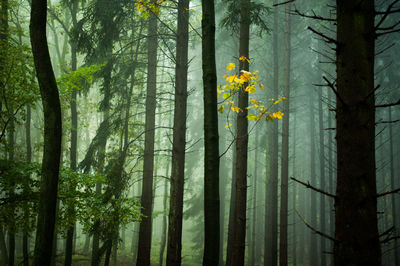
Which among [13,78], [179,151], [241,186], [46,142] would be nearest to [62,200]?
[46,142]

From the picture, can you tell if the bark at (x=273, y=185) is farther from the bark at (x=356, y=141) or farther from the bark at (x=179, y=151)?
the bark at (x=356, y=141)

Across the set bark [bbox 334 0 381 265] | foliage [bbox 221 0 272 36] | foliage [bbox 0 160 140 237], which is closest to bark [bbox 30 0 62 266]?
foliage [bbox 0 160 140 237]

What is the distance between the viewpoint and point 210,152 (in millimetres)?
3592

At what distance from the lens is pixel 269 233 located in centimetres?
1432

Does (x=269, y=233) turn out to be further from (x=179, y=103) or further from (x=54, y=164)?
(x=54, y=164)

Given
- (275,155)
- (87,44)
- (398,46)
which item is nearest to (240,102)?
(87,44)

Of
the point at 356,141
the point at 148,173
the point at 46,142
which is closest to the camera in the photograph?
the point at 356,141

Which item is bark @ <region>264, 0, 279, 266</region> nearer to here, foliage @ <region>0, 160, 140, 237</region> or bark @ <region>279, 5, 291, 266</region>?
bark @ <region>279, 5, 291, 266</region>

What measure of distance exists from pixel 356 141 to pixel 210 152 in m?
1.88

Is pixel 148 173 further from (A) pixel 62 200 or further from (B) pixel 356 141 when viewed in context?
(B) pixel 356 141

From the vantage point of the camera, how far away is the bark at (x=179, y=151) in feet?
20.2

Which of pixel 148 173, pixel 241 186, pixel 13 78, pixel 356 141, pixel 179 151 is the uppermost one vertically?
pixel 13 78

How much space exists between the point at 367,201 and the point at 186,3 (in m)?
6.73

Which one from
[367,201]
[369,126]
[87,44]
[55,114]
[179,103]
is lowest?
[367,201]
